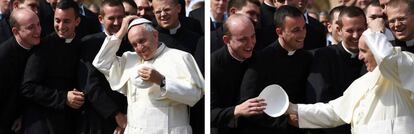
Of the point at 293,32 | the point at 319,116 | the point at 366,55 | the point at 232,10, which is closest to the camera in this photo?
the point at 366,55

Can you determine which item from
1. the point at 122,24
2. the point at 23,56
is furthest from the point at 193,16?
the point at 23,56

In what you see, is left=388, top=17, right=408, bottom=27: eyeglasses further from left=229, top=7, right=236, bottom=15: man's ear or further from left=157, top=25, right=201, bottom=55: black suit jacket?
left=157, top=25, right=201, bottom=55: black suit jacket

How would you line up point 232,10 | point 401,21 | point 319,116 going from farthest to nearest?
point 232,10 < point 319,116 < point 401,21

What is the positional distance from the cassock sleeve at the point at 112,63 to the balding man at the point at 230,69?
1.98 feet

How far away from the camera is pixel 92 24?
7715mm

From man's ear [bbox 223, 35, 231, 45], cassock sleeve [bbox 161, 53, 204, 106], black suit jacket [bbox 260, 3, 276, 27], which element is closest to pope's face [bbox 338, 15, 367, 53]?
black suit jacket [bbox 260, 3, 276, 27]

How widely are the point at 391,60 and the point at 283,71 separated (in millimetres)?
913

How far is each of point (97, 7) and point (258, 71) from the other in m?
1.37

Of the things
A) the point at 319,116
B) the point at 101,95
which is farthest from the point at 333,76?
the point at 101,95

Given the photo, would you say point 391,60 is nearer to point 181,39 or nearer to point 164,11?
point 181,39

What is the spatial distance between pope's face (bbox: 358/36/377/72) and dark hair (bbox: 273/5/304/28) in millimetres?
563

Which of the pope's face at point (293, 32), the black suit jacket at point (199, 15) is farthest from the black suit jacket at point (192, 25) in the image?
the pope's face at point (293, 32)

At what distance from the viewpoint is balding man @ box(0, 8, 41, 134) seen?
7.45 meters

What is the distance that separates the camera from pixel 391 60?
6.48 m
